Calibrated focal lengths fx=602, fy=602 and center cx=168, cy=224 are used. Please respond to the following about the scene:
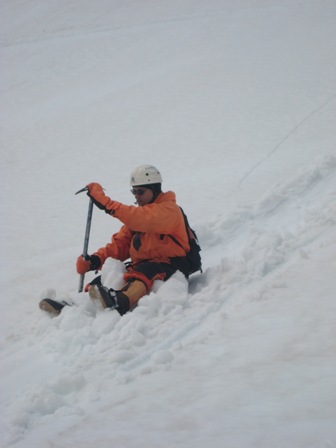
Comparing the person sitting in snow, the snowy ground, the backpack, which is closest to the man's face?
the person sitting in snow

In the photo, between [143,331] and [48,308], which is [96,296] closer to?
[48,308]

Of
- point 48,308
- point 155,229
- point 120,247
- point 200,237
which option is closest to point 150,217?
point 155,229

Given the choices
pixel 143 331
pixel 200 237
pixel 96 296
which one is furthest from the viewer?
pixel 200 237

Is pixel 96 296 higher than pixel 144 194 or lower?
lower

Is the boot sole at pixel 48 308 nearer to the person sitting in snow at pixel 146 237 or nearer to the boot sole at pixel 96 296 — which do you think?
the person sitting in snow at pixel 146 237

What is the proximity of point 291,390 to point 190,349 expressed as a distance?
93cm

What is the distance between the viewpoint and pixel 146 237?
520 centimetres

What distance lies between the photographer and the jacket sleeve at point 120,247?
5.55 m

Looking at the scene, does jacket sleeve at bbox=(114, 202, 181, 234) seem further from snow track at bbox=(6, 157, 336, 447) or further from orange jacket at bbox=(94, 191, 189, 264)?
snow track at bbox=(6, 157, 336, 447)

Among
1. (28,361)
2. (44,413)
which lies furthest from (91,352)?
(44,413)

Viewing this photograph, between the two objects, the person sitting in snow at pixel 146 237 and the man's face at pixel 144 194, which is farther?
the man's face at pixel 144 194

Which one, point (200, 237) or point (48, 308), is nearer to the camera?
point (48, 308)

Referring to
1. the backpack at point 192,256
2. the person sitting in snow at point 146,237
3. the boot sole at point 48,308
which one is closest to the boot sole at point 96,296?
the person sitting in snow at point 146,237

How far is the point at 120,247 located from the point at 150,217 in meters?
0.75
